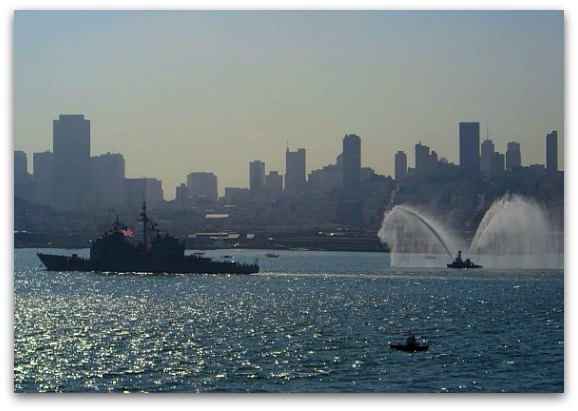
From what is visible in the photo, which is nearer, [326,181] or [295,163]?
[295,163]

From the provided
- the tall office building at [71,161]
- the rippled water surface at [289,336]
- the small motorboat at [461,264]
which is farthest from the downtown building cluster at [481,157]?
the small motorboat at [461,264]

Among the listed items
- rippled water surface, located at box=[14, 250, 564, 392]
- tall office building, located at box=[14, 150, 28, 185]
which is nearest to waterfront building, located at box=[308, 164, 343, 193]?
rippled water surface, located at box=[14, 250, 564, 392]

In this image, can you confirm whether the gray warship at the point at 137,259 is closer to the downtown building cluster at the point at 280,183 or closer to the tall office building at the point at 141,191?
the downtown building cluster at the point at 280,183

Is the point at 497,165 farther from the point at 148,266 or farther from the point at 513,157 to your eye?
the point at 148,266

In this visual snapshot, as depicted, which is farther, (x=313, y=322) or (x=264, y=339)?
(x=313, y=322)

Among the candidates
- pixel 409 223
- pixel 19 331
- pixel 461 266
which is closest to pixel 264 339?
pixel 19 331

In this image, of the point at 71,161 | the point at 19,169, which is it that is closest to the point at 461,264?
the point at 71,161

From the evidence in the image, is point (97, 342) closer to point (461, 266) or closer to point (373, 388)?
point (373, 388)
